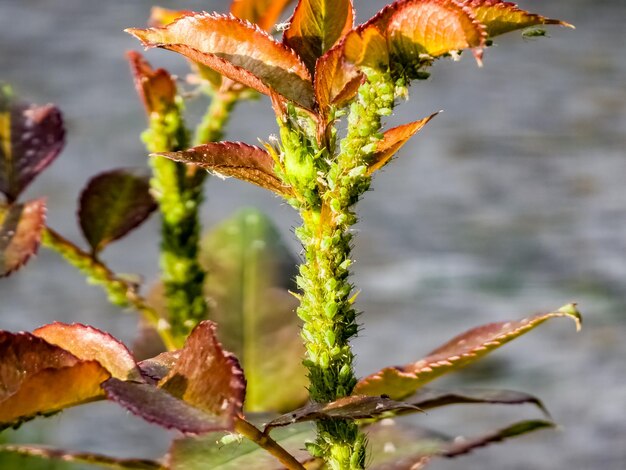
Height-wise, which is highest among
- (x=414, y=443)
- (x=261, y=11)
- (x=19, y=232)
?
(x=261, y=11)

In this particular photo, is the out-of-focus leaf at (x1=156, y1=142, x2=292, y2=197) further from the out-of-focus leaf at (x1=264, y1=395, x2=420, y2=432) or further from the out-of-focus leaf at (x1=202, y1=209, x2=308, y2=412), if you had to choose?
the out-of-focus leaf at (x1=202, y1=209, x2=308, y2=412)

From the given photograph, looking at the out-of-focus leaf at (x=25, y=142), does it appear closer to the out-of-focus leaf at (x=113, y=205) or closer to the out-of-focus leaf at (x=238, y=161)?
→ the out-of-focus leaf at (x=113, y=205)

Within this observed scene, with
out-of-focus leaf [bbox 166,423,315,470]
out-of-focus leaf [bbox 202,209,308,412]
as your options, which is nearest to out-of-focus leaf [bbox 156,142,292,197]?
out-of-focus leaf [bbox 166,423,315,470]

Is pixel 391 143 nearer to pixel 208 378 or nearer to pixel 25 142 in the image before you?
pixel 208 378

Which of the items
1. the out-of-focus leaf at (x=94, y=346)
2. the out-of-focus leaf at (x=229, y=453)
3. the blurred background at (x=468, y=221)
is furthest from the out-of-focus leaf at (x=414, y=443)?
the blurred background at (x=468, y=221)

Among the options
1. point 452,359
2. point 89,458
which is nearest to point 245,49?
point 452,359

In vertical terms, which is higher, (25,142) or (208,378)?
(25,142)

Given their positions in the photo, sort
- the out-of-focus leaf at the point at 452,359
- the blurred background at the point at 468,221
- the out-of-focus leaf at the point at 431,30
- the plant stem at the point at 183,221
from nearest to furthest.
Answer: the out-of-focus leaf at the point at 431,30, the out-of-focus leaf at the point at 452,359, the plant stem at the point at 183,221, the blurred background at the point at 468,221
